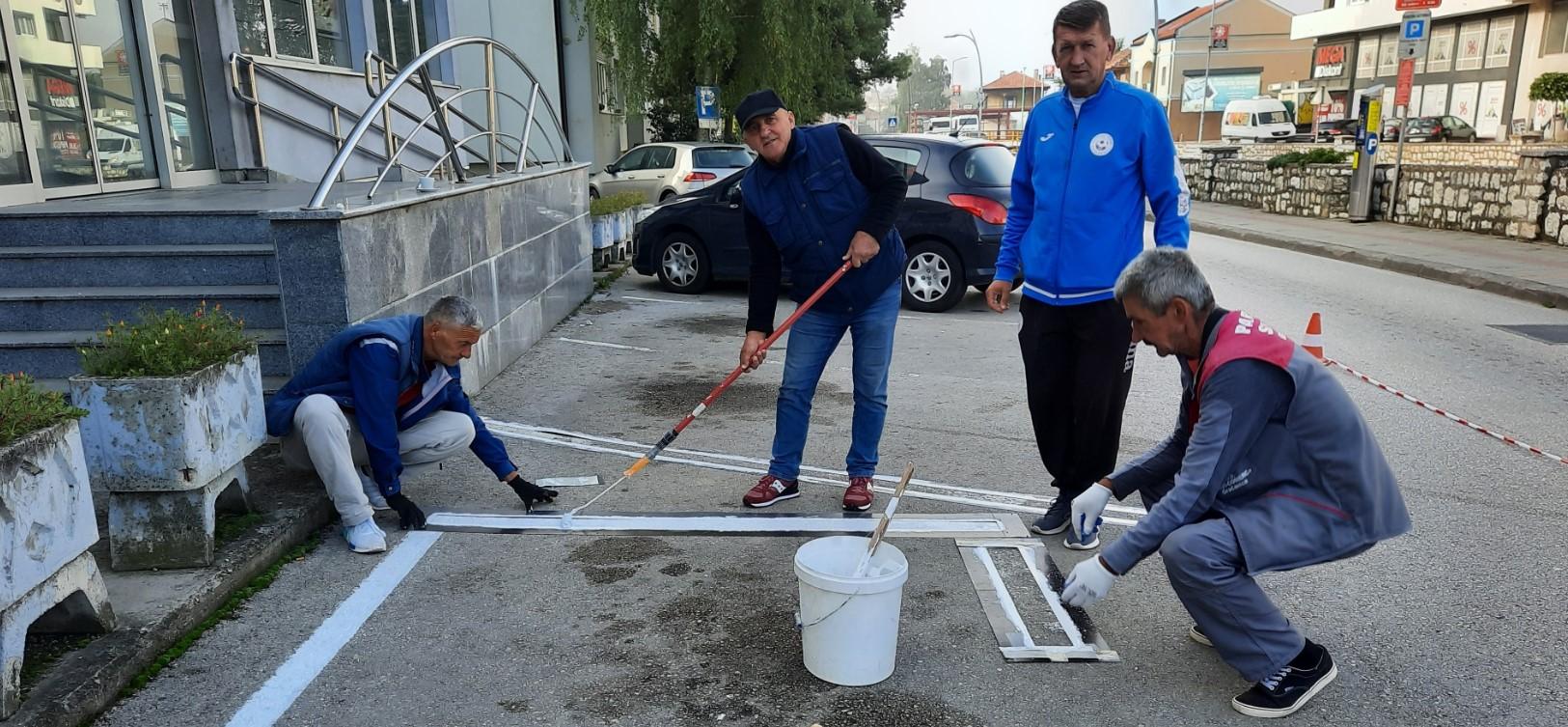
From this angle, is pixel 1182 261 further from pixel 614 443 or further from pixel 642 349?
pixel 642 349

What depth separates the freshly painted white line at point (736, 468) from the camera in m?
4.55

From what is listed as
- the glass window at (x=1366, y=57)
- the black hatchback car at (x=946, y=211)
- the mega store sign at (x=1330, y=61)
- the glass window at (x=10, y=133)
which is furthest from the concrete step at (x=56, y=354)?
the mega store sign at (x=1330, y=61)

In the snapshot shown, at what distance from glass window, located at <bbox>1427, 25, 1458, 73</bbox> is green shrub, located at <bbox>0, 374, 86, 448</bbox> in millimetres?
48526

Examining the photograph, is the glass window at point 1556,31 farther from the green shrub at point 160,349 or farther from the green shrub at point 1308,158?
the green shrub at point 160,349

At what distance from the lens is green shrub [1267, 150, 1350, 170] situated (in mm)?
18875

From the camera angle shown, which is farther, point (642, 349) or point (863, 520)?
point (642, 349)

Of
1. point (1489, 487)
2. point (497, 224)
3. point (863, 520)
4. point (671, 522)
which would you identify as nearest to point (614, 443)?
point (671, 522)

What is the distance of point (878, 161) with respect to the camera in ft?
13.7

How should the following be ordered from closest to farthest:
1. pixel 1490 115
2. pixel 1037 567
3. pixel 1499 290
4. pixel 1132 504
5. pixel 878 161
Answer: pixel 1037 567
pixel 878 161
pixel 1132 504
pixel 1499 290
pixel 1490 115

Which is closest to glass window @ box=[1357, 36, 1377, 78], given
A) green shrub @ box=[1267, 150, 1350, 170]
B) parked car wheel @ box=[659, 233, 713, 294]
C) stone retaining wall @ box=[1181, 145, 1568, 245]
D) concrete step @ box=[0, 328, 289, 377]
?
stone retaining wall @ box=[1181, 145, 1568, 245]

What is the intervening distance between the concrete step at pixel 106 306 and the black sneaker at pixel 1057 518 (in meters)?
4.08

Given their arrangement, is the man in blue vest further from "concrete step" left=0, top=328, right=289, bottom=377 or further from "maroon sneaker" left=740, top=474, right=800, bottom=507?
"concrete step" left=0, top=328, right=289, bottom=377

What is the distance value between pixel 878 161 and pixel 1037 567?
1.72 metres

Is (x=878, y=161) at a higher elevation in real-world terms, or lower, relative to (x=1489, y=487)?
higher
